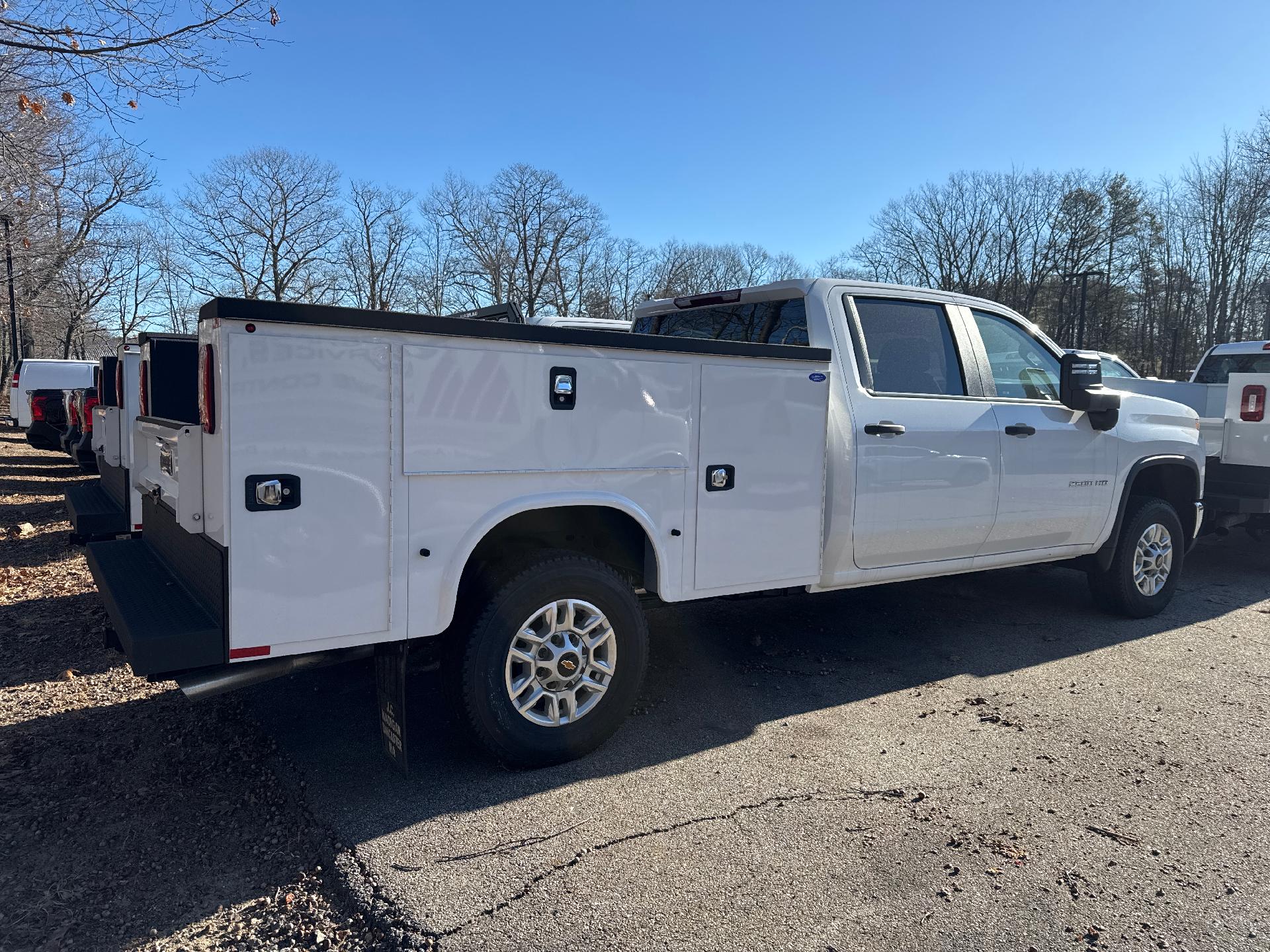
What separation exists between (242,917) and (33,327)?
36.4m

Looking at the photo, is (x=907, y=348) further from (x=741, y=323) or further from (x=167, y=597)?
(x=167, y=597)

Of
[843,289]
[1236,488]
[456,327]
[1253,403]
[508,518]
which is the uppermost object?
[843,289]

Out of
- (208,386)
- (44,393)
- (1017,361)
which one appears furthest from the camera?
(44,393)

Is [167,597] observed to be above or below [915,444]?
below

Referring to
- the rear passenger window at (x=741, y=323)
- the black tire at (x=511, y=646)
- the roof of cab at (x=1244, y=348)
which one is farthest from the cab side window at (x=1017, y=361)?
the roof of cab at (x=1244, y=348)

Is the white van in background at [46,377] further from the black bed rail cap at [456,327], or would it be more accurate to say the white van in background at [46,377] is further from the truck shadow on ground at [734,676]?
the black bed rail cap at [456,327]

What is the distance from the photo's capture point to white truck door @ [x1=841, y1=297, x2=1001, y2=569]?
4656mm

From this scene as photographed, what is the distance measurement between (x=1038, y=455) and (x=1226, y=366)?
8.41 m

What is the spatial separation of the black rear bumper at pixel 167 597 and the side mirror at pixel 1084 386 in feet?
16.1

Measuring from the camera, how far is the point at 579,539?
4133 millimetres

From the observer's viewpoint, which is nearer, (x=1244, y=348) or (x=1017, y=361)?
(x=1017, y=361)

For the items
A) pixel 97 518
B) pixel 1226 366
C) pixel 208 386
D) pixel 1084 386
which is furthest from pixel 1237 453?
pixel 97 518

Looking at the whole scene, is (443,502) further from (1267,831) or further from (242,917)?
(1267,831)

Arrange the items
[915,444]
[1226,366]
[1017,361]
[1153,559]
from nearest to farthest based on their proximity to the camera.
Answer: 1. [915,444]
2. [1017,361]
3. [1153,559]
4. [1226,366]
